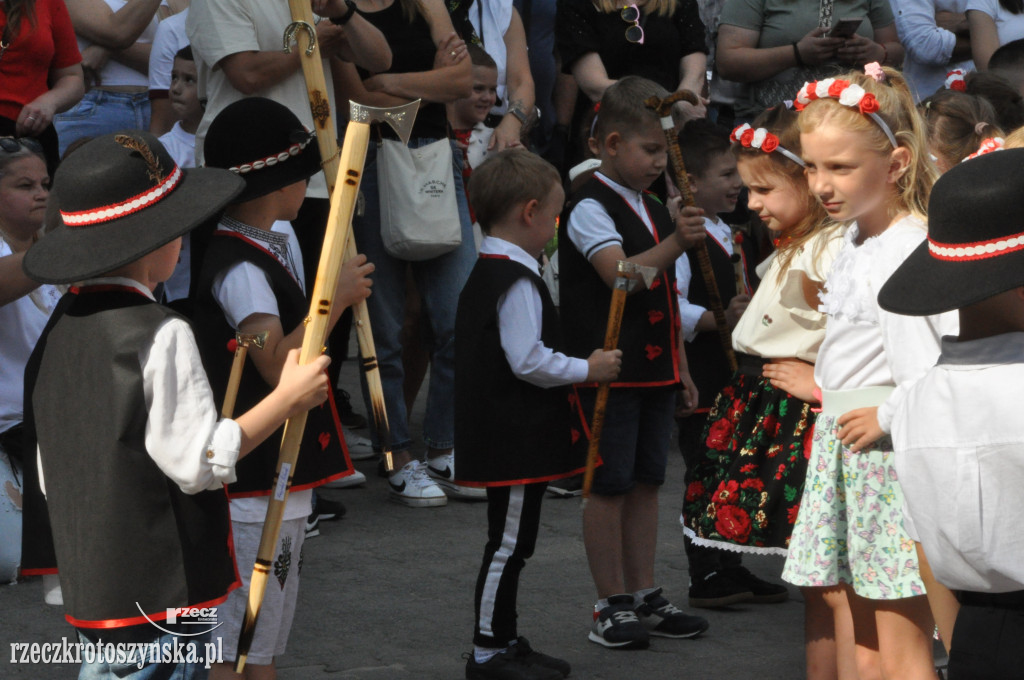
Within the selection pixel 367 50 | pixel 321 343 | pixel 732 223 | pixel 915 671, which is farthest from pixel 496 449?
pixel 732 223

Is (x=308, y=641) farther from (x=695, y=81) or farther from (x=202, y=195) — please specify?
(x=695, y=81)

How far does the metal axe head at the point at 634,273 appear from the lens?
4.38 m

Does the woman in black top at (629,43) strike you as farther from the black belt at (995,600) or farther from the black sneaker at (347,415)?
the black belt at (995,600)

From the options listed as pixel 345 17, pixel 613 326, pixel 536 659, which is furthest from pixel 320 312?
pixel 345 17

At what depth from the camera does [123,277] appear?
2902 mm

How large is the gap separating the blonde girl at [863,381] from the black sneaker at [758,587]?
4.38 ft

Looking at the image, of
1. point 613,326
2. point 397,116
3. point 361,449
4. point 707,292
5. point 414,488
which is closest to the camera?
point 397,116

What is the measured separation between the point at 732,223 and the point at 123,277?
4.65 metres

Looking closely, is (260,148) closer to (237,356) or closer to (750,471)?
(237,356)

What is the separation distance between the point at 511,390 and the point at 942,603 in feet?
5.80

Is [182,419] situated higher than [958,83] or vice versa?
[958,83]

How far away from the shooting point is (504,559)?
418 cm

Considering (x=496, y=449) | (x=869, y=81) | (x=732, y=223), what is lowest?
(x=496, y=449)

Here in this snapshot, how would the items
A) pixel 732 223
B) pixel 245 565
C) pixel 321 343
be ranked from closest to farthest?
1. pixel 321 343
2. pixel 245 565
3. pixel 732 223
